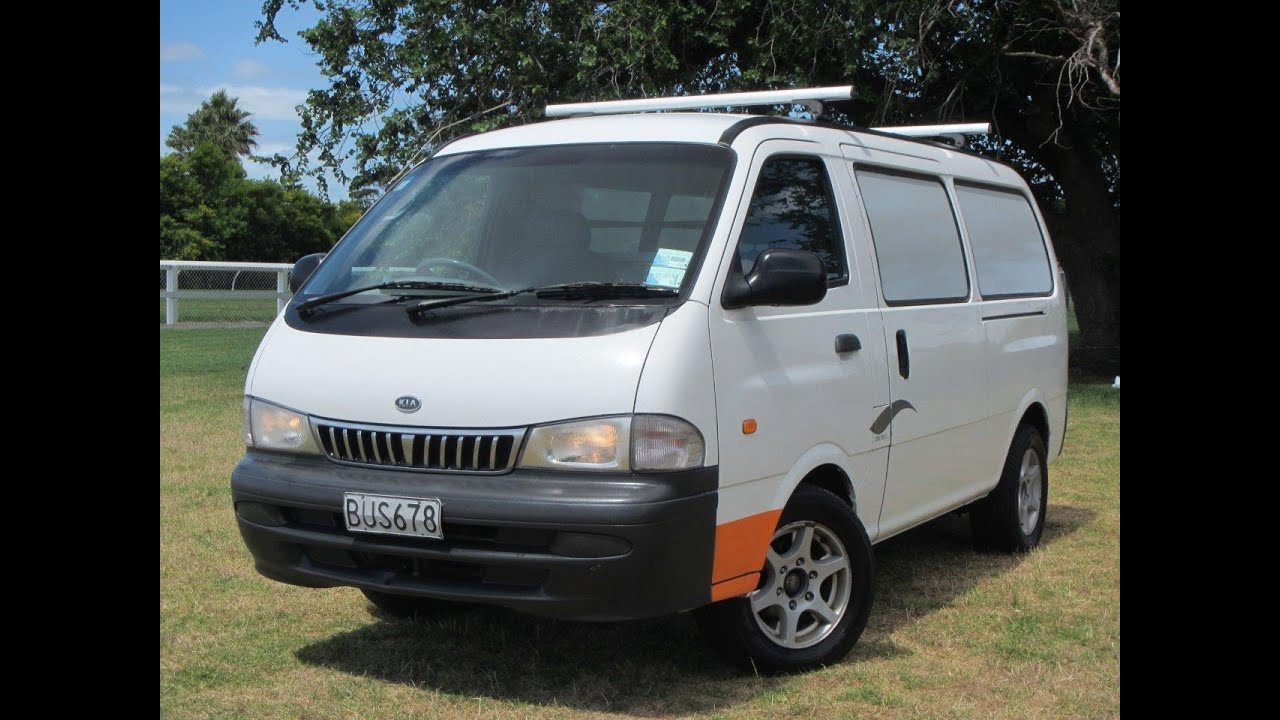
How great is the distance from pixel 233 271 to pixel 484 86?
53.9 feet

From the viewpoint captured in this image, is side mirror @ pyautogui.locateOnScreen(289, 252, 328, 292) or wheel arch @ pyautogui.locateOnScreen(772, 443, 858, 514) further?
side mirror @ pyautogui.locateOnScreen(289, 252, 328, 292)

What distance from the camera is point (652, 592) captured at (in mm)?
4355

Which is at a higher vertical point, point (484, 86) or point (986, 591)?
point (484, 86)

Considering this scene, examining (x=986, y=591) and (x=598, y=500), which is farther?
(x=986, y=591)

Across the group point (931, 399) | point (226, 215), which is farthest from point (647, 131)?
point (226, 215)

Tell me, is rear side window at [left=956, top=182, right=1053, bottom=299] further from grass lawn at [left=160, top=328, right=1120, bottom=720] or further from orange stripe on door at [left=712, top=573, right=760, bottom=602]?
orange stripe on door at [left=712, top=573, right=760, bottom=602]

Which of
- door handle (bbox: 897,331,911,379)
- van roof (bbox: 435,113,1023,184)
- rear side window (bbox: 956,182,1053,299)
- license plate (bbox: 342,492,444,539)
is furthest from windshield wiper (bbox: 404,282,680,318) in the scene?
rear side window (bbox: 956,182,1053,299)

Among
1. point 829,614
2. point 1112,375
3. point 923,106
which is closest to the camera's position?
point 829,614

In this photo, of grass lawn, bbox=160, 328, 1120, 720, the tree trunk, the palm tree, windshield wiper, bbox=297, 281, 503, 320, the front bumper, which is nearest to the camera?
the front bumper

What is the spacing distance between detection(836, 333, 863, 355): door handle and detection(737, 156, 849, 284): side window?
24 centimetres

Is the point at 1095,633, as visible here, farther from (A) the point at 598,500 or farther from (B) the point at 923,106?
(B) the point at 923,106

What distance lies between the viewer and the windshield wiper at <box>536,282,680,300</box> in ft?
15.2
